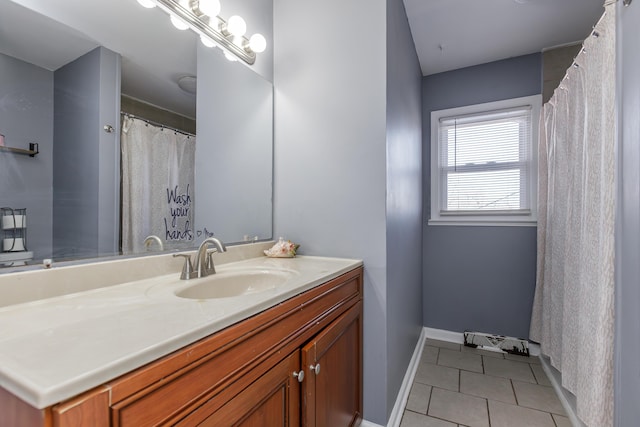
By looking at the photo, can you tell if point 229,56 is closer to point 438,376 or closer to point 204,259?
point 204,259

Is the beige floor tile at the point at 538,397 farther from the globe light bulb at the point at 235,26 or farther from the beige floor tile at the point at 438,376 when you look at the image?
the globe light bulb at the point at 235,26

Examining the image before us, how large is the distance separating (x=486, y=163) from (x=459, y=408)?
6.26ft

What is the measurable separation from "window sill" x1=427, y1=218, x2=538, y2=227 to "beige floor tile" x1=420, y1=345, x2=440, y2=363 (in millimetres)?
1075

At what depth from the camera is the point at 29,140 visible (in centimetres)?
84

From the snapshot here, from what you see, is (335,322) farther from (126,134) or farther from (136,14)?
(136,14)

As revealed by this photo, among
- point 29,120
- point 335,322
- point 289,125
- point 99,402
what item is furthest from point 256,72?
point 99,402

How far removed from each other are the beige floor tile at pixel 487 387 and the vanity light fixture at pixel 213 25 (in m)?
2.38

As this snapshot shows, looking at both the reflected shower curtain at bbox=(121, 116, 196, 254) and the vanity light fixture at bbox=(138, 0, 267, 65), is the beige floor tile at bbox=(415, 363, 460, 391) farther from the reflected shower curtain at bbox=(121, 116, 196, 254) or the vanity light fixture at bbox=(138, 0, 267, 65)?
the vanity light fixture at bbox=(138, 0, 267, 65)

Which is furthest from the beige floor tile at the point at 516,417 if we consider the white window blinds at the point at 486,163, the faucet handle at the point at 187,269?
the faucet handle at the point at 187,269

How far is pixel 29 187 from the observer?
841 mm

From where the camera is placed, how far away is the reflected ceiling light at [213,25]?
47.8 inches

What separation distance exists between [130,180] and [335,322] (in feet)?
3.08

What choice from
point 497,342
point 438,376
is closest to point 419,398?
point 438,376

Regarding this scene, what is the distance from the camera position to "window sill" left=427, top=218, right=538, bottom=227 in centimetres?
241
